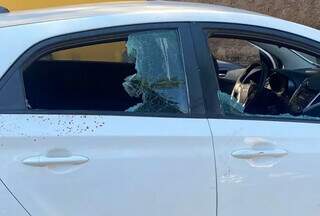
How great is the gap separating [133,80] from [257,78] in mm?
1373

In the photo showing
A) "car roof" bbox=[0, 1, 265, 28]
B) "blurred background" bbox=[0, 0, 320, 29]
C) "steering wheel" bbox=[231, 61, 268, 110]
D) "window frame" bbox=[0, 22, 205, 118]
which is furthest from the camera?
"blurred background" bbox=[0, 0, 320, 29]

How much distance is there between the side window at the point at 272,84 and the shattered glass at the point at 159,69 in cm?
20

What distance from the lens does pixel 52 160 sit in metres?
2.60

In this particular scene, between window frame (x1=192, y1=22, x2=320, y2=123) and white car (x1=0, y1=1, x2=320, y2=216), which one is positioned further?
window frame (x1=192, y1=22, x2=320, y2=123)

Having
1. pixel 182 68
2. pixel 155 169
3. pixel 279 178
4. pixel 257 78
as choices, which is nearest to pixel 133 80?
pixel 182 68

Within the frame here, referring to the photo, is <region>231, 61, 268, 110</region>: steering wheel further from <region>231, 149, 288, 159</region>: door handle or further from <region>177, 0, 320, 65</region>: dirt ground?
<region>177, 0, 320, 65</region>: dirt ground

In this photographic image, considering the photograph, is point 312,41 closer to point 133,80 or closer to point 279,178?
point 279,178

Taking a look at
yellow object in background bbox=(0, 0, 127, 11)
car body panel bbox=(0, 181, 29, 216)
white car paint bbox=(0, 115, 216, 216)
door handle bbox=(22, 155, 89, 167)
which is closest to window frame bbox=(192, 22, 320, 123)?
white car paint bbox=(0, 115, 216, 216)

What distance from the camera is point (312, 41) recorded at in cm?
304

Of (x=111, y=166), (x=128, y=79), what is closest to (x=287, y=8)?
(x=128, y=79)

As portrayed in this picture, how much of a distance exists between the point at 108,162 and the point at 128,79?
20.4 inches

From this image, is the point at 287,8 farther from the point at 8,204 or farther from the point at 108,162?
the point at 8,204

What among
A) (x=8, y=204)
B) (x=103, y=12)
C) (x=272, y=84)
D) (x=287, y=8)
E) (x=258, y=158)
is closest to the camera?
(x=8, y=204)

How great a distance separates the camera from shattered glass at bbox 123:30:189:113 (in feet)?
9.45
